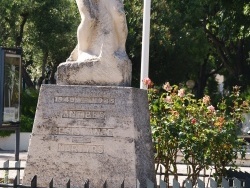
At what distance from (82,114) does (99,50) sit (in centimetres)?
90

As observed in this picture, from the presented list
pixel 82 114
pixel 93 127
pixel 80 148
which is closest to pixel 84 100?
pixel 82 114

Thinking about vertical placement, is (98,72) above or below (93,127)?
above

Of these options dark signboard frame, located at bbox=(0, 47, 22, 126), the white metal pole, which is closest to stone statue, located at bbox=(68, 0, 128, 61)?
dark signboard frame, located at bbox=(0, 47, 22, 126)

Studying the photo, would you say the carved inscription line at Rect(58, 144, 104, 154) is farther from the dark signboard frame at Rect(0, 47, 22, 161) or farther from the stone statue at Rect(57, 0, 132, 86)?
the dark signboard frame at Rect(0, 47, 22, 161)

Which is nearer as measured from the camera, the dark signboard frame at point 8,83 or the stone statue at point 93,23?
the stone statue at point 93,23

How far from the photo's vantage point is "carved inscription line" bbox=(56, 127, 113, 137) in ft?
31.3

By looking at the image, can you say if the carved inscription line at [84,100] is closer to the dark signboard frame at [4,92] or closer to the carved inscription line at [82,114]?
the carved inscription line at [82,114]

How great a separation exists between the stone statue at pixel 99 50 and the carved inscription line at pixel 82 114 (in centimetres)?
41

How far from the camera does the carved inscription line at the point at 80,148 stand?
9562mm

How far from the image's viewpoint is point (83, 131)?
9.61 metres

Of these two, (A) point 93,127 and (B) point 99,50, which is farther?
(B) point 99,50

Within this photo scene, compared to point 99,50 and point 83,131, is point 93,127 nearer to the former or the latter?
point 83,131

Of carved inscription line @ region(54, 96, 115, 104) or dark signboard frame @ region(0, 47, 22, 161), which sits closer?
carved inscription line @ region(54, 96, 115, 104)

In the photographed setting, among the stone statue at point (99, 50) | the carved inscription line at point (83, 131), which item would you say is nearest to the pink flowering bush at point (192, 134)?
the stone statue at point (99, 50)
